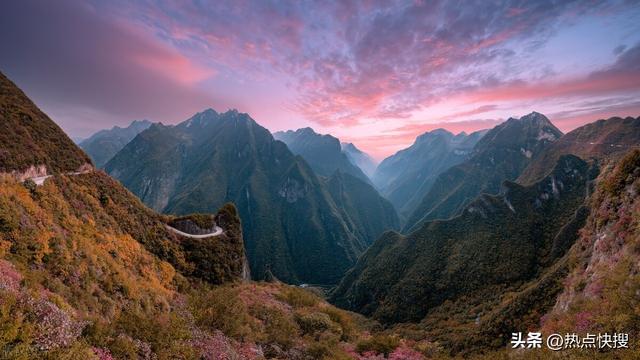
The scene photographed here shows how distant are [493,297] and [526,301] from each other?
34811mm

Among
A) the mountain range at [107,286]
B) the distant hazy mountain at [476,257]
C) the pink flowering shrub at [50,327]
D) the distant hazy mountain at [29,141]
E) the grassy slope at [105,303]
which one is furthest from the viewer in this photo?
the distant hazy mountain at [476,257]

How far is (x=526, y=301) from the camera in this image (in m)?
51.1

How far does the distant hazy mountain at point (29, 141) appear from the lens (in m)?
35.7

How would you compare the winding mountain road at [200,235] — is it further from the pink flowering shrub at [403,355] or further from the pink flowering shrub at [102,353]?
the pink flowering shrub at [102,353]

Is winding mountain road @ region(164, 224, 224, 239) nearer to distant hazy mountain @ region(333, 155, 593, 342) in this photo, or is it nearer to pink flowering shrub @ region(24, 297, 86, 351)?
pink flowering shrub @ region(24, 297, 86, 351)

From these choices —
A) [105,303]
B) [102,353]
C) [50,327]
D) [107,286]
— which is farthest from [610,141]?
[50,327]

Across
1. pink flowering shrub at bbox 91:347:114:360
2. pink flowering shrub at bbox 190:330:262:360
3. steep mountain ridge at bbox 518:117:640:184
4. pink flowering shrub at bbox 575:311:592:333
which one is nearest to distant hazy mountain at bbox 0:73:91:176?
pink flowering shrub at bbox 190:330:262:360

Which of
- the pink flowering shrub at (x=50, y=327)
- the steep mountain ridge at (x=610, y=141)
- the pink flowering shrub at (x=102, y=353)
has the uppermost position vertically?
the steep mountain ridge at (x=610, y=141)

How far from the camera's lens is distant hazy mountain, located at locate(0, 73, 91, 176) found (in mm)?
35688

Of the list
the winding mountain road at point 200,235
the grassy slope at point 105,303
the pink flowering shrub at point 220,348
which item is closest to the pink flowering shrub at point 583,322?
the grassy slope at point 105,303

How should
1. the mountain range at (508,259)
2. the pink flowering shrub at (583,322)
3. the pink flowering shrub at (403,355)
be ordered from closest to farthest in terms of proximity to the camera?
the pink flowering shrub at (583,322)
the pink flowering shrub at (403,355)
the mountain range at (508,259)

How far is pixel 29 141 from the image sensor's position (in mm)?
40219

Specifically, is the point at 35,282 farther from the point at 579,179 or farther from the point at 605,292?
the point at 579,179

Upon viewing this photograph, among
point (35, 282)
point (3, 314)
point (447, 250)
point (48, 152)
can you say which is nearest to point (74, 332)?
point (3, 314)
